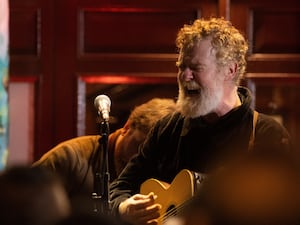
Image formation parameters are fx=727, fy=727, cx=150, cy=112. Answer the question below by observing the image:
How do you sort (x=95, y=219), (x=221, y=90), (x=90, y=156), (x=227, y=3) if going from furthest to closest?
(x=227, y=3)
(x=90, y=156)
(x=221, y=90)
(x=95, y=219)

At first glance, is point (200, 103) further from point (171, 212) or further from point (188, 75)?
point (171, 212)

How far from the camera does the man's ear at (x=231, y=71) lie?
9.05ft

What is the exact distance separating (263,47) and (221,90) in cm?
127

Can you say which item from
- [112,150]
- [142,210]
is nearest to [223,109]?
[142,210]

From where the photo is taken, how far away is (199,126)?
2662mm

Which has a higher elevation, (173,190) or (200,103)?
(200,103)

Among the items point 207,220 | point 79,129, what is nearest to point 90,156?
point 79,129

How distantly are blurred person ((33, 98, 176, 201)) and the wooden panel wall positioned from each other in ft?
1.33

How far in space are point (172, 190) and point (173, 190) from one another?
0.01 metres

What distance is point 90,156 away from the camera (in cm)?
351

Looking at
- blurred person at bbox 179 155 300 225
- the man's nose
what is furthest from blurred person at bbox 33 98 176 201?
blurred person at bbox 179 155 300 225

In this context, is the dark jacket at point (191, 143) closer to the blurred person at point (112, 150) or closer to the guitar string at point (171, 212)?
the guitar string at point (171, 212)

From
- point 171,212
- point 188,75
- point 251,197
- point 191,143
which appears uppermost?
point 188,75

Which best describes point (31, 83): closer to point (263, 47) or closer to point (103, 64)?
point (103, 64)
